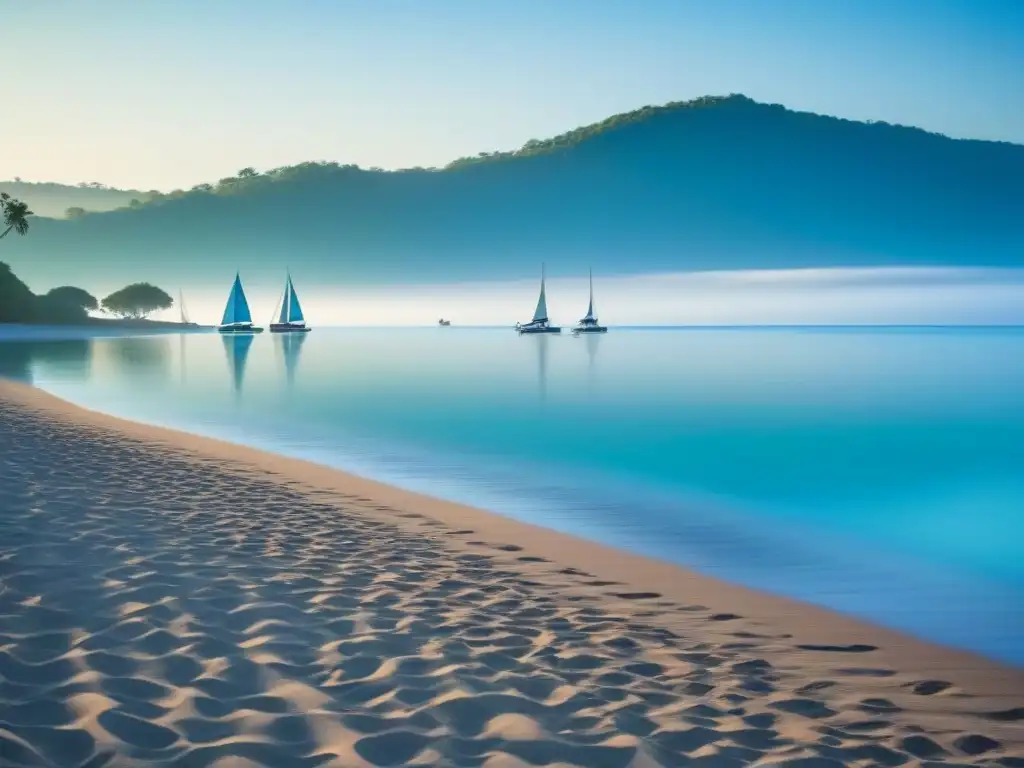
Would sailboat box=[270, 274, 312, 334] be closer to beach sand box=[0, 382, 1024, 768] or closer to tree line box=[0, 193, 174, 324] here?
tree line box=[0, 193, 174, 324]

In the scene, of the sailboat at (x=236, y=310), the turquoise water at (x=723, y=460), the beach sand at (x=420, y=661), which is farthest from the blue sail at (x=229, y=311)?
the beach sand at (x=420, y=661)

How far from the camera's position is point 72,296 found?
170 metres

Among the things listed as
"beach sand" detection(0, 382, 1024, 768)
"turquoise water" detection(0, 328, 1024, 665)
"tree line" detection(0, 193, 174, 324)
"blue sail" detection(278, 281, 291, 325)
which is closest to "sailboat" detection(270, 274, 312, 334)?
"blue sail" detection(278, 281, 291, 325)

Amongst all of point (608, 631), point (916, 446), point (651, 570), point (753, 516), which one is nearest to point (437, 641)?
point (608, 631)

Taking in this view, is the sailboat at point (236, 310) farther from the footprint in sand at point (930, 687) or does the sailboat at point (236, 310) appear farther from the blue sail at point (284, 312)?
the footprint in sand at point (930, 687)

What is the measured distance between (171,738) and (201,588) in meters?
3.10

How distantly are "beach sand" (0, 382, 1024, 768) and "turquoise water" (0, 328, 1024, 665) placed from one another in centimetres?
236

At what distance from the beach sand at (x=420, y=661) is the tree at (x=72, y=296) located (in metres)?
176

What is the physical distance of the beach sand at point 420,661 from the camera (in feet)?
15.8

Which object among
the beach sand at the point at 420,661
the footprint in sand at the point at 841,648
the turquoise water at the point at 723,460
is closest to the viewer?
the beach sand at the point at 420,661

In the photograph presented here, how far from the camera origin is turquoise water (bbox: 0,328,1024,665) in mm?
11906

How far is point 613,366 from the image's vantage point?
7506cm

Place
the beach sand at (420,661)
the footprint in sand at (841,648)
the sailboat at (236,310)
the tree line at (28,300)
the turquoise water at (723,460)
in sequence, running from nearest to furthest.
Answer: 1. the beach sand at (420,661)
2. the footprint in sand at (841,648)
3. the turquoise water at (723,460)
4. the tree line at (28,300)
5. the sailboat at (236,310)

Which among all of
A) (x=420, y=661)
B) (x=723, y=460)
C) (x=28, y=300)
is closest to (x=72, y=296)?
(x=28, y=300)
